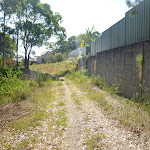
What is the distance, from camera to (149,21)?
5.15 meters

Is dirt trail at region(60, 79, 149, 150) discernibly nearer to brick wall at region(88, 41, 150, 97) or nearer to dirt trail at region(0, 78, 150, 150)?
dirt trail at region(0, 78, 150, 150)

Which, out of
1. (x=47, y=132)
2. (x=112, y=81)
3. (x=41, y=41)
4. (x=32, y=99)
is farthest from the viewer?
(x=41, y=41)

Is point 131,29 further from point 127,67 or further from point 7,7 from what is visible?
point 7,7

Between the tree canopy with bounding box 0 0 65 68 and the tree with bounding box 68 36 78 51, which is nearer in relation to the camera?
the tree canopy with bounding box 0 0 65 68

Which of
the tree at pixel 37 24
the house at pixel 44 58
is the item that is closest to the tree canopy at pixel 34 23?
the tree at pixel 37 24

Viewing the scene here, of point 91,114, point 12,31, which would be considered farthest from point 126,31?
point 12,31

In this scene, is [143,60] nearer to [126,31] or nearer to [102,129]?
[126,31]

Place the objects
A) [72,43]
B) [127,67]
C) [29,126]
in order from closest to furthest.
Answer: [29,126] → [127,67] → [72,43]

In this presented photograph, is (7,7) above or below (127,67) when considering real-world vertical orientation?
above

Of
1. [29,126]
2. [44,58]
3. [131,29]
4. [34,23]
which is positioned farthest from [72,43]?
[29,126]

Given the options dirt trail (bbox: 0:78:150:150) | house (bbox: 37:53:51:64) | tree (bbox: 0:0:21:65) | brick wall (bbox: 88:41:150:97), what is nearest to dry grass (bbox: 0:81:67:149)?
dirt trail (bbox: 0:78:150:150)

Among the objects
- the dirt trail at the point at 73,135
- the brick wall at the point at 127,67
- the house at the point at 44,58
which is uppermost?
the house at the point at 44,58

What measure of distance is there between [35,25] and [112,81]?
16462 mm

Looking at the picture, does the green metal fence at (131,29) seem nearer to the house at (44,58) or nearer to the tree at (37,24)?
the tree at (37,24)
